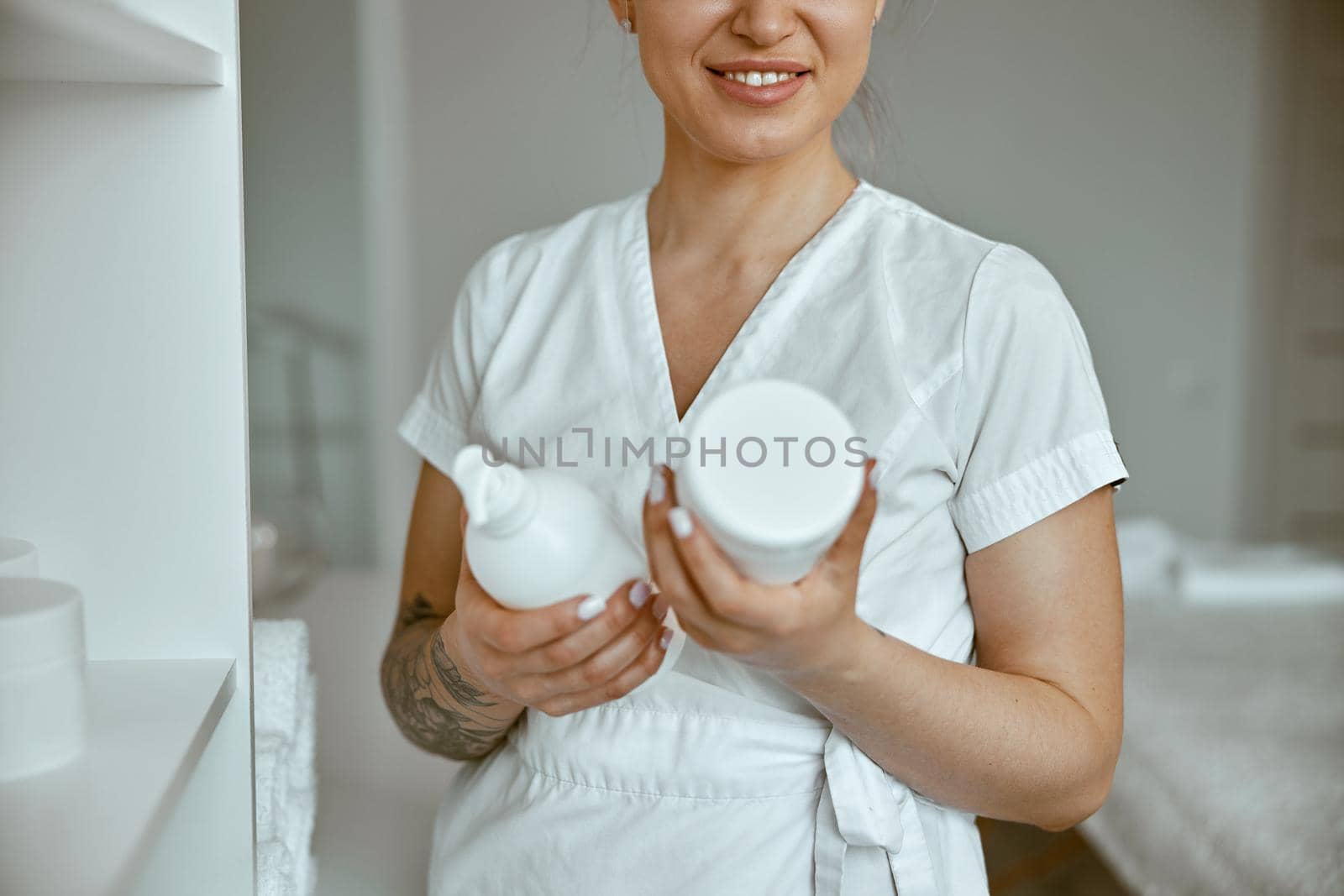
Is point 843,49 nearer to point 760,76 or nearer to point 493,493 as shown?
point 760,76

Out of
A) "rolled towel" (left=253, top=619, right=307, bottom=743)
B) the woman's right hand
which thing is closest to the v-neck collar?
the woman's right hand

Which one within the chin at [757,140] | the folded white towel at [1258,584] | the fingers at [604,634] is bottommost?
the folded white towel at [1258,584]

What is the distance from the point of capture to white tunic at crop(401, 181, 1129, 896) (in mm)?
662

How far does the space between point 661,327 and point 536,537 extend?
13.4 inches

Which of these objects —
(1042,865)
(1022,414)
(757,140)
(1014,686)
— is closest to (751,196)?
(757,140)

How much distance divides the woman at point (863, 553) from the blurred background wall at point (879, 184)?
0.29m

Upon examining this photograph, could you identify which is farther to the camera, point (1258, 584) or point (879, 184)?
point (1258, 584)

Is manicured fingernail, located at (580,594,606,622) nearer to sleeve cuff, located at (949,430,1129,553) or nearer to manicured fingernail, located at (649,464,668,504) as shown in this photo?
manicured fingernail, located at (649,464,668,504)

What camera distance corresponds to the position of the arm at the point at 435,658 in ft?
2.40

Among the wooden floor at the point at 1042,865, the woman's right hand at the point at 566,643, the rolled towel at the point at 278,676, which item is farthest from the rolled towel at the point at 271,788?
the wooden floor at the point at 1042,865

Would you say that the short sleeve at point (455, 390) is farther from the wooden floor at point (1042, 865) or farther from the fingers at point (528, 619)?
the wooden floor at point (1042, 865)

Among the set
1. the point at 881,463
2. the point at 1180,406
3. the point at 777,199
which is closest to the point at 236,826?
the point at 881,463

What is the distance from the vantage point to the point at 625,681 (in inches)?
21.3

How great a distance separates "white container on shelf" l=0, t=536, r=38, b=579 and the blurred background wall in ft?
1.88
